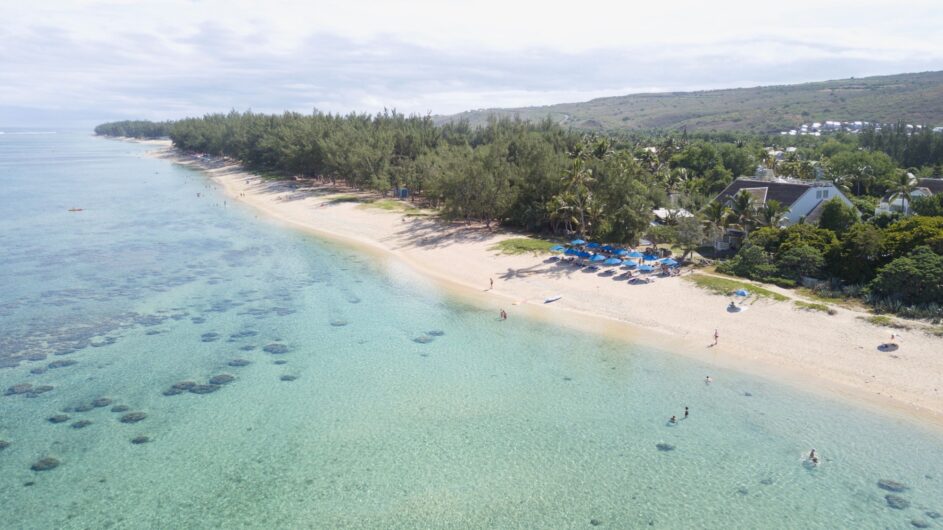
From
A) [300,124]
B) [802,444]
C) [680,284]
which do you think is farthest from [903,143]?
[300,124]

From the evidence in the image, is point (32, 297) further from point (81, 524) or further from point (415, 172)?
Result: point (415, 172)

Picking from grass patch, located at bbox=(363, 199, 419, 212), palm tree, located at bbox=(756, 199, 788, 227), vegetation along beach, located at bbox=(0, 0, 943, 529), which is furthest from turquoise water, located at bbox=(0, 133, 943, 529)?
grass patch, located at bbox=(363, 199, 419, 212)

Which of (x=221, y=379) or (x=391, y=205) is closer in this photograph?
(x=221, y=379)

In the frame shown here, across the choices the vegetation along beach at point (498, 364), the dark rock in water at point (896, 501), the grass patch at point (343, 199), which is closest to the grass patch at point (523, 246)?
the vegetation along beach at point (498, 364)

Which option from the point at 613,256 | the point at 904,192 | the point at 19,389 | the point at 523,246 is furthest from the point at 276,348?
the point at 904,192

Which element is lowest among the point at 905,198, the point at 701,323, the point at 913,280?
the point at 701,323

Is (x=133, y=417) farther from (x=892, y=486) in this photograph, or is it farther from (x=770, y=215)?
(x=770, y=215)
